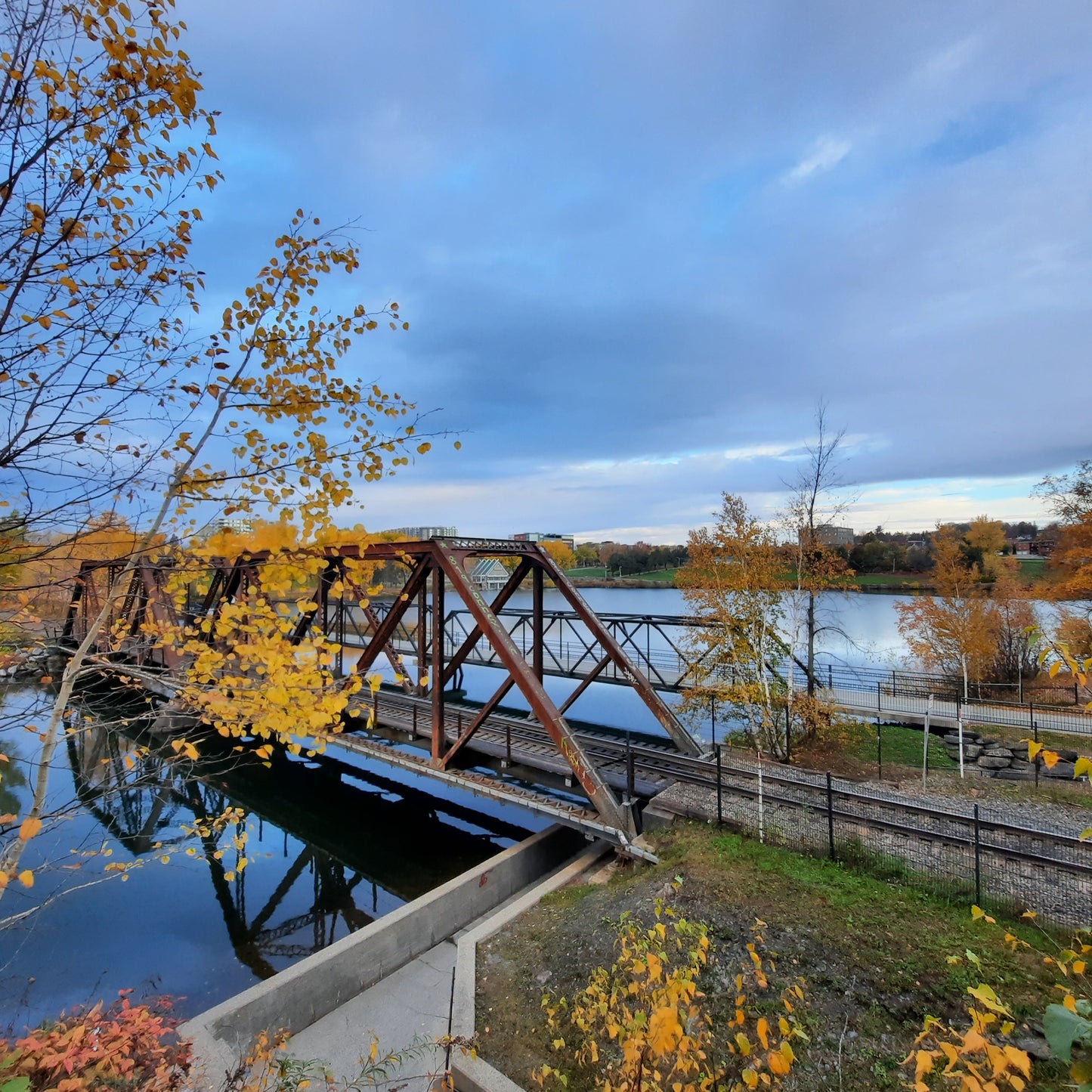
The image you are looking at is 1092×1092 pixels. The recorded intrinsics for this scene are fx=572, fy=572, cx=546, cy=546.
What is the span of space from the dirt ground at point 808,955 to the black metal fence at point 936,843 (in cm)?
39

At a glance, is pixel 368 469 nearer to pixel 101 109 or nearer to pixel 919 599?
pixel 101 109

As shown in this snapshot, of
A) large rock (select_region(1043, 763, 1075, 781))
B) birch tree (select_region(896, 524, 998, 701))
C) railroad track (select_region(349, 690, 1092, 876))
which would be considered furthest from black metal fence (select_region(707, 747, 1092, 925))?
birch tree (select_region(896, 524, 998, 701))

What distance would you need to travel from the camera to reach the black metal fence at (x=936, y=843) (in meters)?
7.58

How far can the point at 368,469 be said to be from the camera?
445cm

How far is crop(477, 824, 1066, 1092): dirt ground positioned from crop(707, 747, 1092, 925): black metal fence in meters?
0.39

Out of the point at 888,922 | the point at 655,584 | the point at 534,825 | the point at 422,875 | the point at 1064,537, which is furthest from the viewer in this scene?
the point at 655,584

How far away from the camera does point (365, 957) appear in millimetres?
8344

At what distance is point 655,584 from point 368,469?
3288 inches

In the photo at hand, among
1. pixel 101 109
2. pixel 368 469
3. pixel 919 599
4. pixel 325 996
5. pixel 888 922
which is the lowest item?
pixel 325 996

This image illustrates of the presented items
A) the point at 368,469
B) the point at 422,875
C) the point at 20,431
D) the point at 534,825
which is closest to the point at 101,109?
the point at 20,431

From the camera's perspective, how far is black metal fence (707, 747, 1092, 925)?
7.58m

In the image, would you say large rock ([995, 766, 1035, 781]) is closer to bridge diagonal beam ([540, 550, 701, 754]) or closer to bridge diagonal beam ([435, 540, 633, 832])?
bridge diagonal beam ([540, 550, 701, 754])

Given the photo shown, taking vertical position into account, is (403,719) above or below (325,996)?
above

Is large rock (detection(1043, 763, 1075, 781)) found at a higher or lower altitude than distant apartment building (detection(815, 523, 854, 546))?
lower
